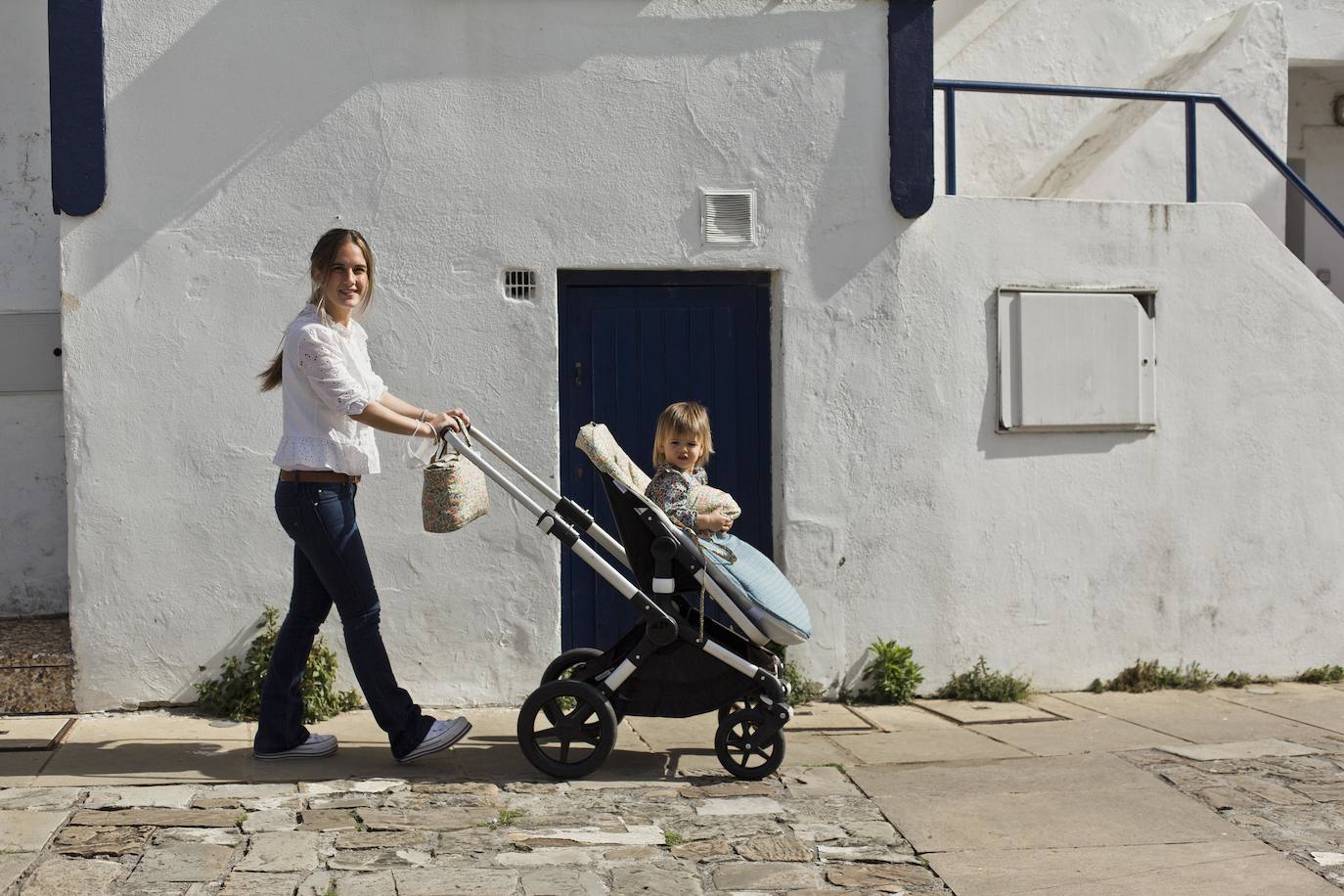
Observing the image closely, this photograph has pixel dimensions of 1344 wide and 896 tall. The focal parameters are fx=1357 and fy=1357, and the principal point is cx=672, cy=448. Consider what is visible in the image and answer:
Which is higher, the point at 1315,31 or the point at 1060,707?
the point at 1315,31

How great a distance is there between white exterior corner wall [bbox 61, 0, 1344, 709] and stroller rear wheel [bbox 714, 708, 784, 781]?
1.50 meters

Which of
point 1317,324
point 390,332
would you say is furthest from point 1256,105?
point 390,332

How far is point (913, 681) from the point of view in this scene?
6805 millimetres

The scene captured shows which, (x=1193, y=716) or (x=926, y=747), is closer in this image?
(x=926, y=747)

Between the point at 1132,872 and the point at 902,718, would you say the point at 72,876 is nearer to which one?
Answer: the point at 1132,872

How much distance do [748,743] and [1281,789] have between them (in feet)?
6.62

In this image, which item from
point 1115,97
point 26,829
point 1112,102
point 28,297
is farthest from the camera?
point 1112,102

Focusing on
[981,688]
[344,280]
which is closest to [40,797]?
Answer: [344,280]

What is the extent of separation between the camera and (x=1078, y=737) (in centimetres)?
607

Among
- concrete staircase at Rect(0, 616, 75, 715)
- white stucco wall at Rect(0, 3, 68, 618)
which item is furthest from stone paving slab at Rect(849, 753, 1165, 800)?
white stucco wall at Rect(0, 3, 68, 618)

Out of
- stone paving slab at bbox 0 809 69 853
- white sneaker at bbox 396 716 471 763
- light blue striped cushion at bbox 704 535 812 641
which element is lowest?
stone paving slab at bbox 0 809 69 853

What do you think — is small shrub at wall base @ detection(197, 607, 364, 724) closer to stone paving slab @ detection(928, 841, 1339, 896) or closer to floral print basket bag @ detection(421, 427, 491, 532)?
floral print basket bag @ detection(421, 427, 491, 532)

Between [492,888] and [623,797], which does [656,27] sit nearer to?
[623,797]

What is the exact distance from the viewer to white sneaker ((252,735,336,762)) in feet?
17.4
